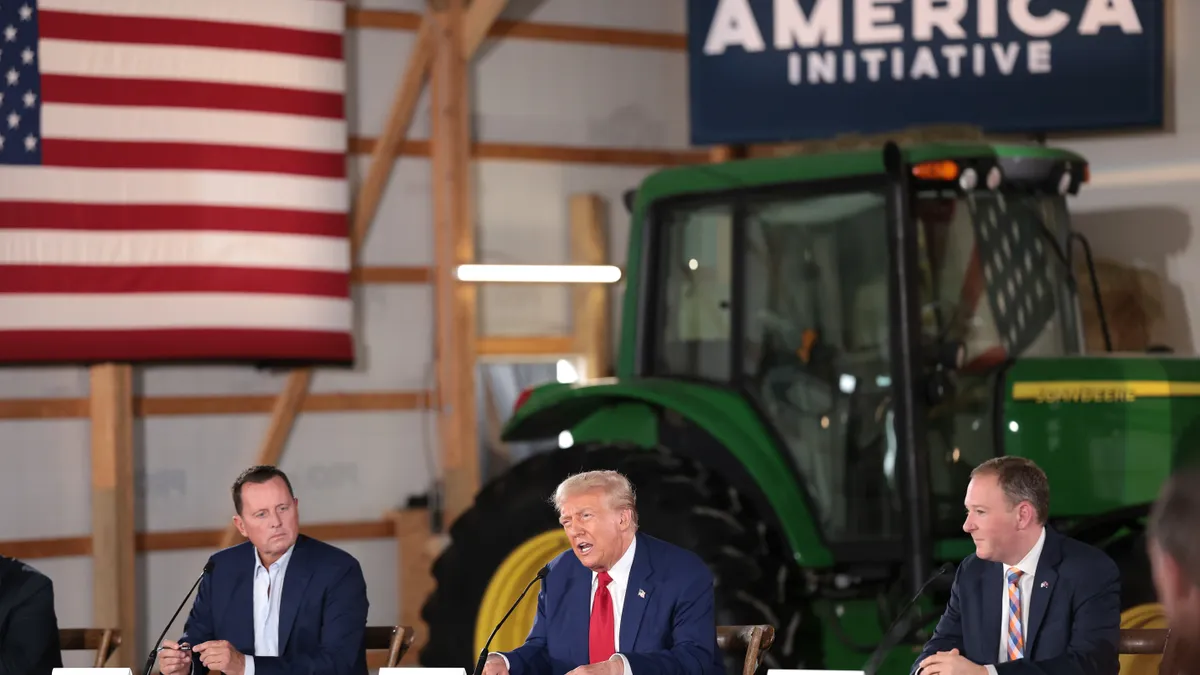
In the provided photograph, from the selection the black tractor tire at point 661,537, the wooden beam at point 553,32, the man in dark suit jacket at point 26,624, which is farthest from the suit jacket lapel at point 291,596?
the wooden beam at point 553,32

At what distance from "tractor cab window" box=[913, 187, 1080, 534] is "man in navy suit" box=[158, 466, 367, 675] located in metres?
2.04

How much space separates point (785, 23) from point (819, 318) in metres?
2.57

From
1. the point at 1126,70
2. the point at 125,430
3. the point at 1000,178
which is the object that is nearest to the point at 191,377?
the point at 125,430

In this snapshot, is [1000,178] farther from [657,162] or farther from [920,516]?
[657,162]

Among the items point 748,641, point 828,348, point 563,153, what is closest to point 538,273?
point 563,153

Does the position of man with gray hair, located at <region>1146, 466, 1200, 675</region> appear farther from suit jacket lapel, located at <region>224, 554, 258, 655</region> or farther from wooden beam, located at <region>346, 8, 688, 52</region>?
wooden beam, located at <region>346, 8, 688, 52</region>

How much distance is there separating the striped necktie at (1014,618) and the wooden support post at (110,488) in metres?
4.28

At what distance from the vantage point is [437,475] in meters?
7.50

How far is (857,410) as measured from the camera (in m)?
5.13

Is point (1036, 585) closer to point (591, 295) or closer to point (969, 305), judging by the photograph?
point (969, 305)

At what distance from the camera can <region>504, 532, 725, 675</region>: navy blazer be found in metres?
3.31

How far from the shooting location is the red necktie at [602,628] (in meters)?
3.36

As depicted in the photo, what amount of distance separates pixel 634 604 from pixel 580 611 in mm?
117

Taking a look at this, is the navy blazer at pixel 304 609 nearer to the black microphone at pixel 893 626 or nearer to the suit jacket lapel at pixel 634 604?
the suit jacket lapel at pixel 634 604
